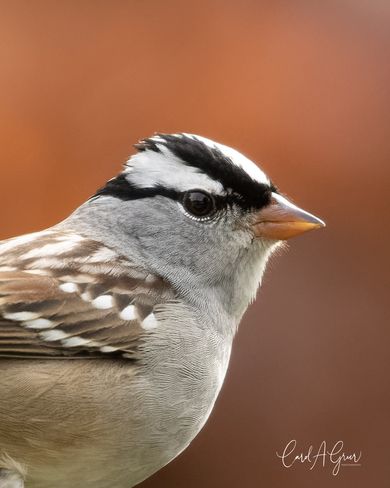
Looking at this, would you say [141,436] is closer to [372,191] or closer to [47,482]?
[47,482]

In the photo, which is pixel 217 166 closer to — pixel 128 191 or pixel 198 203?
pixel 198 203

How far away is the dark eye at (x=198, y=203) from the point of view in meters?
2.53

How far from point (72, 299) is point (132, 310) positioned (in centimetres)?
13

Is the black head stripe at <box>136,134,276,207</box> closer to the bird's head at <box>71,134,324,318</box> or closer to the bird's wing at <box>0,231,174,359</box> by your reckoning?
the bird's head at <box>71,134,324,318</box>

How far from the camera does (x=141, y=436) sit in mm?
2203

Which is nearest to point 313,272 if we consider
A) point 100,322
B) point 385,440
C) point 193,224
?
point 385,440

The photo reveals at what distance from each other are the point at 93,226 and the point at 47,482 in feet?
1.99
